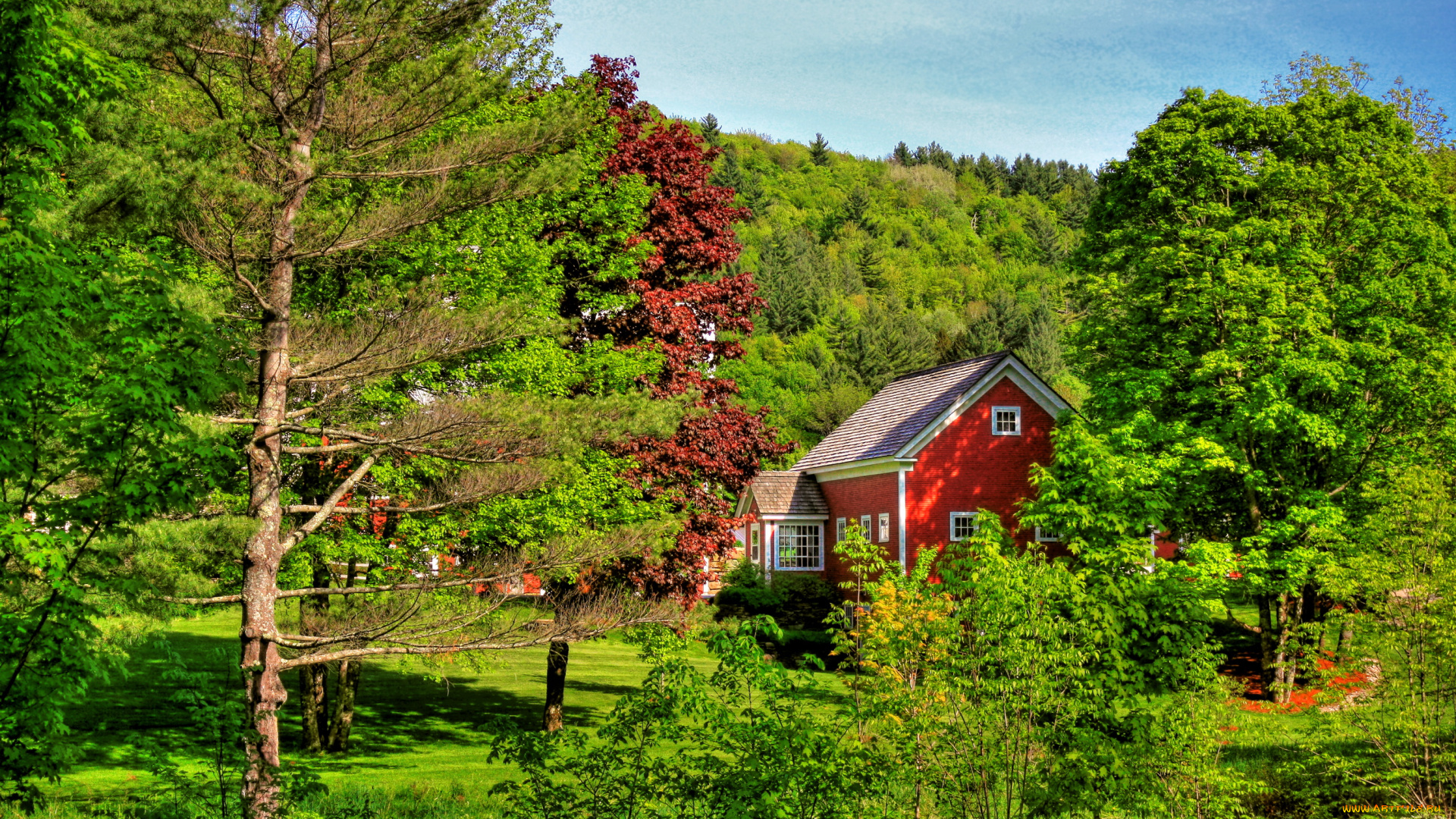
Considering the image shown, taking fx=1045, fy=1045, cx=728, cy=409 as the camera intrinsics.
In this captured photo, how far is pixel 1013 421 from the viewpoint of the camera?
1188 inches

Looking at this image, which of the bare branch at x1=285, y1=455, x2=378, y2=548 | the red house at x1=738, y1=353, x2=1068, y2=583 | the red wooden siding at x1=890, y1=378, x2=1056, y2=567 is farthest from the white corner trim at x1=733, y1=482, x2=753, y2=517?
the bare branch at x1=285, y1=455, x2=378, y2=548

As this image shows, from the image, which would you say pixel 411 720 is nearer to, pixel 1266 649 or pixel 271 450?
pixel 271 450

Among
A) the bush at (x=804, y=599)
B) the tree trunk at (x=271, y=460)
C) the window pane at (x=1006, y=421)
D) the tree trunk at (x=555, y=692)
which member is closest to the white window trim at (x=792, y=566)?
the bush at (x=804, y=599)

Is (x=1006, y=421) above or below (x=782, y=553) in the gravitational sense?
above

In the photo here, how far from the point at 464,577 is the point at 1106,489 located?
13535mm

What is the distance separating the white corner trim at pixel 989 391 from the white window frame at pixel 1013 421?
1.89ft

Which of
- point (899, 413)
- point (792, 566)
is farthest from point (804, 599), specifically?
point (899, 413)

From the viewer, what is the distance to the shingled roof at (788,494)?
3438 cm

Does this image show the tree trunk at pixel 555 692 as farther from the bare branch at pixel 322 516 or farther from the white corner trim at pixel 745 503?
the white corner trim at pixel 745 503

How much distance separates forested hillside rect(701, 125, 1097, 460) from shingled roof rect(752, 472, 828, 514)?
30.9 ft

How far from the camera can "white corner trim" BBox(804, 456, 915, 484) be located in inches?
1165

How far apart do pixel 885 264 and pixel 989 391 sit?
57.5 m

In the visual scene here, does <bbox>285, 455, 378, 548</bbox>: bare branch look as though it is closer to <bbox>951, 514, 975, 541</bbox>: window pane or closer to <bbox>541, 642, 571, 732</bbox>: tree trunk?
<bbox>541, 642, 571, 732</bbox>: tree trunk

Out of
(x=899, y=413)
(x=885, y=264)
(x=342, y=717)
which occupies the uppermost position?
(x=885, y=264)
